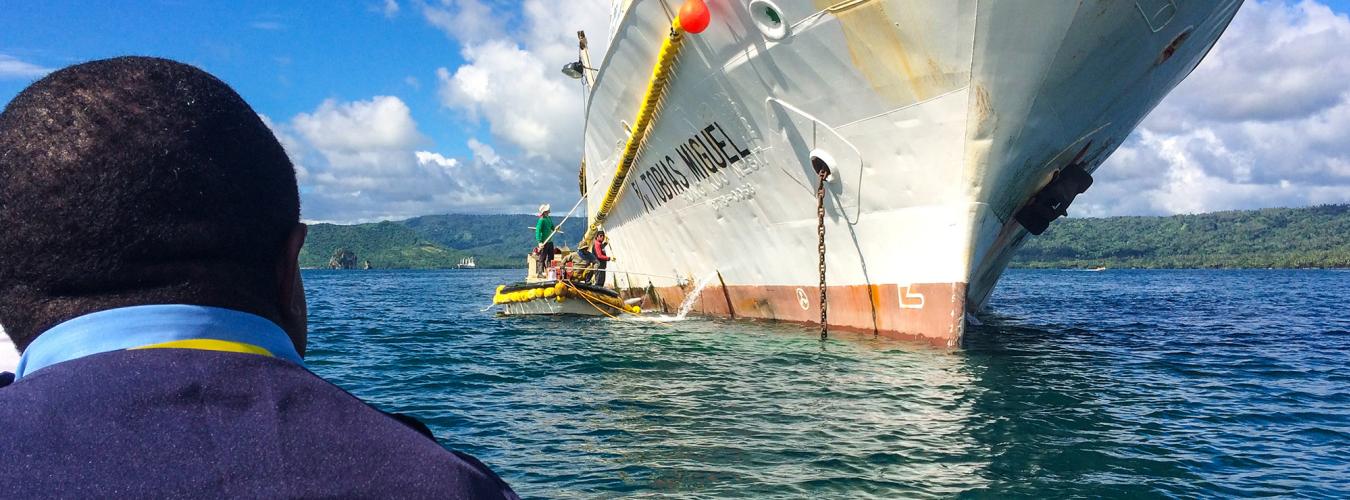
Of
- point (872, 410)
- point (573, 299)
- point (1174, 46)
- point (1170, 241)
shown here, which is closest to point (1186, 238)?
point (1170, 241)

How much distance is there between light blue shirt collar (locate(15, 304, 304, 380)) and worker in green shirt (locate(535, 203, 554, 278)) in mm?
17986

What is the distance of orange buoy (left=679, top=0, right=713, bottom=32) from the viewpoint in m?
9.27

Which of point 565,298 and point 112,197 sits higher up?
point 112,197

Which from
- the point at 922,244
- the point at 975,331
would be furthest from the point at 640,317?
the point at 922,244

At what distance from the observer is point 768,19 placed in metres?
9.09

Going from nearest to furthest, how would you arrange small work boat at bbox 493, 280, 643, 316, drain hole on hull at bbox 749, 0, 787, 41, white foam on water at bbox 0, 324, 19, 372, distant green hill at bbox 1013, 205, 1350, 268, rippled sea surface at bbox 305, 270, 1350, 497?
white foam on water at bbox 0, 324, 19, 372 → rippled sea surface at bbox 305, 270, 1350, 497 → drain hole on hull at bbox 749, 0, 787, 41 → small work boat at bbox 493, 280, 643, 316 → distant green hill at bbox 1013, 205, 1350, 268

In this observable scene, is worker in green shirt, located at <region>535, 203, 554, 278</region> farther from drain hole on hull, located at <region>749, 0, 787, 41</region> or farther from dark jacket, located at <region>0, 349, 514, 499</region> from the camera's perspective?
dark jacket, located at <region>0, 349, 514, 499</region>

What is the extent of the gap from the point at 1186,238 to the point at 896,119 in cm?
18970

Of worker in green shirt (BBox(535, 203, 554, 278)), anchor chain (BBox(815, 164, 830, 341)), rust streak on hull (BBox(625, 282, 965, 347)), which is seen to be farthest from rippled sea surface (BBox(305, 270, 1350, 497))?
worker in green shirt (BBox(535, 203, 554, 278))

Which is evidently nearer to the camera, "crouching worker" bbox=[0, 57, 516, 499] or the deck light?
"crouching worker" bbox=[0, 57, 516, 499]

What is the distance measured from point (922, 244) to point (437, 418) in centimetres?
562

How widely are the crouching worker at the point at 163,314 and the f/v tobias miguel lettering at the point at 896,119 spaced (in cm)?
772

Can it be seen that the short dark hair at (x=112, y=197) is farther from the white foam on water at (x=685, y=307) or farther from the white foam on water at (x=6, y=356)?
the white foam on water at (x=685, y=307)

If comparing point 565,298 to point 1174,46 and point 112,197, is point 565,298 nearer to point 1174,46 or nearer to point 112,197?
point 1174,46
